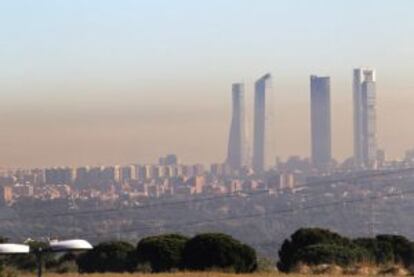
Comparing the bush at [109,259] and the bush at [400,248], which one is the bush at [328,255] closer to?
the bush at [400,248]

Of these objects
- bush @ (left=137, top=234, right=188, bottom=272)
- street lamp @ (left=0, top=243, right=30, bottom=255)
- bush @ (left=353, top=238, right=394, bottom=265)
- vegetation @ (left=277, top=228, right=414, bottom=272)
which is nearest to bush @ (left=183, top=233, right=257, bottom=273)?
bush @ (left=137, top=234, right=188, bottom=272)

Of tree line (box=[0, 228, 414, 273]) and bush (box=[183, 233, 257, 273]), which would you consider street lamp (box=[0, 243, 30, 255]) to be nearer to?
tree line (box=[0, 228, 414, 273])

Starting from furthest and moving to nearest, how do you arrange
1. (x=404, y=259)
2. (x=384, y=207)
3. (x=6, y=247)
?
1. (x=384, y=207)
2. (x=404, y=259)
3. (x=6, y=247)

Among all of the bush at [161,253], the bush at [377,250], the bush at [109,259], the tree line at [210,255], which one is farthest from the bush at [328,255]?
the bush at [109,259]

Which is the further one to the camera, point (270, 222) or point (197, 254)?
point (270, 222)

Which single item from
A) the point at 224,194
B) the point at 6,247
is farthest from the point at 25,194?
the point at 6,247

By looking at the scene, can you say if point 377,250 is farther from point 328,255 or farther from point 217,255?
point 217,255

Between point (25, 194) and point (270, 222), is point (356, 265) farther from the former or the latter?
point (25, 194)
